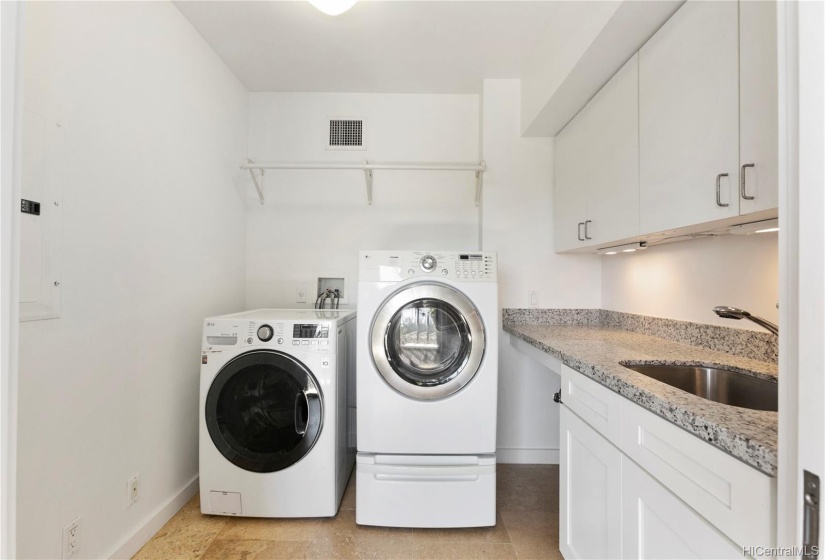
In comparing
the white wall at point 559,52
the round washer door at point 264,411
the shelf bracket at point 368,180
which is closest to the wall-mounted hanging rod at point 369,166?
the shelf bracket at point 368,180

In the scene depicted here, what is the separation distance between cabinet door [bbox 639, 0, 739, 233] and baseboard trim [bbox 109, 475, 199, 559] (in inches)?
98.6

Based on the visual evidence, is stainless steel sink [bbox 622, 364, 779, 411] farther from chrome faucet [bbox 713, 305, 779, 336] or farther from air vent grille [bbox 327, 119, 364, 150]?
air vent grille [bbox 327, 119, 364, 150]

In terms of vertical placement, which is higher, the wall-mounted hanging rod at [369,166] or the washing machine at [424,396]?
the wall-mounted hanging rod at [369,166]

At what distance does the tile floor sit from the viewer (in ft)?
5.07

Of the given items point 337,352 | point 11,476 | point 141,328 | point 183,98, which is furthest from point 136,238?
point 11,476

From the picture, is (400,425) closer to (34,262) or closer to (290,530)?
(290,530)

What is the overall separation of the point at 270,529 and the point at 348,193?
2065 mm

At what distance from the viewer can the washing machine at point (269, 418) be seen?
5.61 ft

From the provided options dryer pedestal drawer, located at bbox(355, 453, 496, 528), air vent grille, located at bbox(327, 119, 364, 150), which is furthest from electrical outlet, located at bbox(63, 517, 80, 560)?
air vent grille, located at bbox(327, 119, 364, 150)

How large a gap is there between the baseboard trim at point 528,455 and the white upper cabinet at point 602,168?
1.36 m

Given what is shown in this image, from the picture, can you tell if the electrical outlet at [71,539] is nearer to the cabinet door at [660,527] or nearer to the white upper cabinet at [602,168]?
the cabinet door at [660,527]

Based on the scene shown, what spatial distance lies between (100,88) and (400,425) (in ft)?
6.13

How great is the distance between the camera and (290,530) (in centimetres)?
169

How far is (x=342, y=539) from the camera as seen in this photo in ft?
5.36
